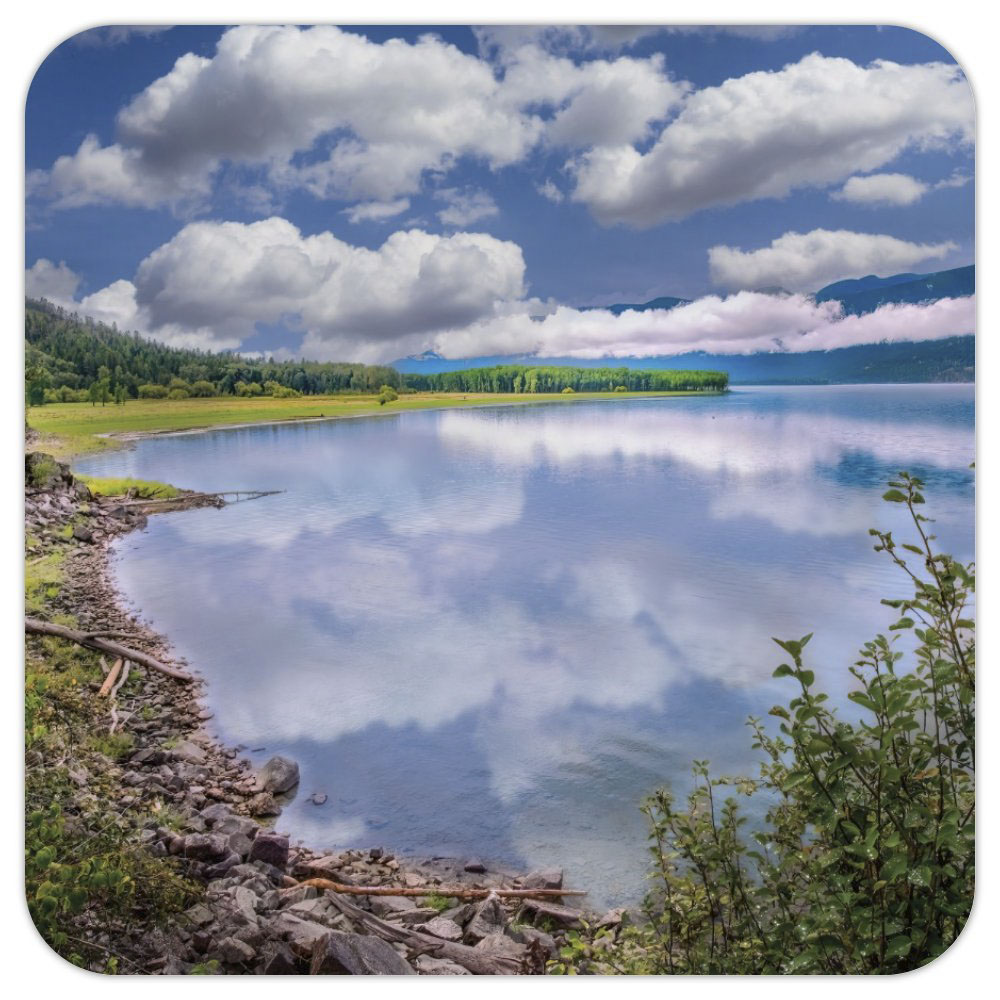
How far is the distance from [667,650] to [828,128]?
94.7 inches

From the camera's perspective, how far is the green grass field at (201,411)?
13.1 feet

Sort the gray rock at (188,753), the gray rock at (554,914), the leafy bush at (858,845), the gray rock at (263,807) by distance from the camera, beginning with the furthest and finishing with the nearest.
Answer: the gray rock at (188,753), the gray rock at (263,807), the gray rock at (554,914), the leafy bush at (858,845)

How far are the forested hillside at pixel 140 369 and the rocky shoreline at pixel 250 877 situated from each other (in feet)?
1.30

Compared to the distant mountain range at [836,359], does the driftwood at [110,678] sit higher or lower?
lower

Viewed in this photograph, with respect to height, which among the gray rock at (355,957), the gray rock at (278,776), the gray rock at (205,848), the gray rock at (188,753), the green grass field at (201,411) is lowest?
the gray rock at (355,957)

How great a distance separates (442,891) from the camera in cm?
339

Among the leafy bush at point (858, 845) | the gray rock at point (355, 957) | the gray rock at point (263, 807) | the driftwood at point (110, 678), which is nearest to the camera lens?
Result: the leafy bush at point (858, 845)

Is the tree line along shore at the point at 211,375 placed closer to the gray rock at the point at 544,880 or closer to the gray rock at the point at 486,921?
the gray rock at the point at 544,880

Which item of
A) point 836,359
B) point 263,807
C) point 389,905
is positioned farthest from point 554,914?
point 836,359

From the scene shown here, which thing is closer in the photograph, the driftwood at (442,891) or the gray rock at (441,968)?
the gray rock at (441,968)

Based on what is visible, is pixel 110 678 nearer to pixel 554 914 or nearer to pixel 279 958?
pixel 279 958

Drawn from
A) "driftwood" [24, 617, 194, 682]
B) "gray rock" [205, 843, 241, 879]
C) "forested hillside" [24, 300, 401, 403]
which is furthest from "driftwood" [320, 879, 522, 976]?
"forested hillside" [24, 300, 401, 403]

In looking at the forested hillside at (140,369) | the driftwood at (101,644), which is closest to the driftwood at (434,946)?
the driftwood at (101,644)

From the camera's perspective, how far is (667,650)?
3.86 m
